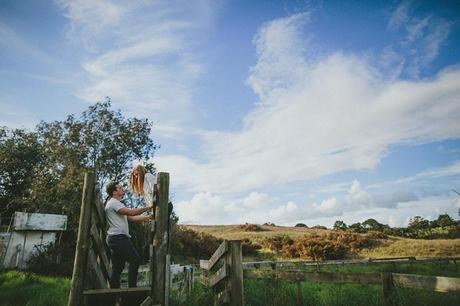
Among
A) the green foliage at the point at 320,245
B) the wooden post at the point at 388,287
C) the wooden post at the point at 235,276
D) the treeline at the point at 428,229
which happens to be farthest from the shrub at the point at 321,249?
the wooden post at the point at 235,276

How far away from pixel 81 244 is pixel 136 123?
20671 mm

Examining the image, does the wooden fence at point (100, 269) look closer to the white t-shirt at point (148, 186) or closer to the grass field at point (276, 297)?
the white t-shirt at point (148, 186)

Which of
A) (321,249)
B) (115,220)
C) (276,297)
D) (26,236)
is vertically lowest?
(276,297)

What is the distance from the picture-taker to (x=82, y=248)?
4188 mm

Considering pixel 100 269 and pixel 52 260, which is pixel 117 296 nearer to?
pixel 100 269

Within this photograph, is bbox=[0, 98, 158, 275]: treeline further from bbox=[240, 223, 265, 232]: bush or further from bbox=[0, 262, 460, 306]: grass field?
bbox=[240, 223, 265, 232]: bush

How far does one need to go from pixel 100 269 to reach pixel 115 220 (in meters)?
0.72

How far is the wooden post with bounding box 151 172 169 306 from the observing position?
4.07m

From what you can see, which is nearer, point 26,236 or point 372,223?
point 26,236

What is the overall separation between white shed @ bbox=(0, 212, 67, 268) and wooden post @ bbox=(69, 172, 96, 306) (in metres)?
16.1

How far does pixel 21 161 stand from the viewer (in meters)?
34.2

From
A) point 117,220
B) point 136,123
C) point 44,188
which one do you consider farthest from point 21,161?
point 117,220

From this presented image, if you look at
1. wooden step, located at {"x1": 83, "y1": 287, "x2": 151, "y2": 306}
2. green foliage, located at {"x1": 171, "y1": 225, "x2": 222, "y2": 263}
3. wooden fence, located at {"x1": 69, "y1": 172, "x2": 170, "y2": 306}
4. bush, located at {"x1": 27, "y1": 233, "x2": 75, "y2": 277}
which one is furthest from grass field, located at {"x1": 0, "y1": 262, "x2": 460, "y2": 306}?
green foliage, located at {"x1": 171, "y1": 225, "x2": 222, "y2": 263}

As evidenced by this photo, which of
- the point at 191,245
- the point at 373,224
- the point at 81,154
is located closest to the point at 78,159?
the point at 81,154
